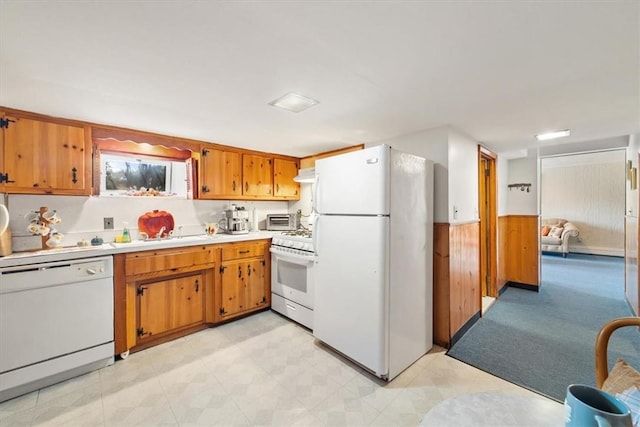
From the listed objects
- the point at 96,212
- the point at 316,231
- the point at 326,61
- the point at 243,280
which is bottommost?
the point at 243,280

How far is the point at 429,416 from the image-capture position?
78 cm

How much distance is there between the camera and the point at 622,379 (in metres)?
0.76

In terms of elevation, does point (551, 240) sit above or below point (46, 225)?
below

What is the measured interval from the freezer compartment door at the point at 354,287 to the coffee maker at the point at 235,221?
1411mm

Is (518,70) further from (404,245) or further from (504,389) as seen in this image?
(504,389)

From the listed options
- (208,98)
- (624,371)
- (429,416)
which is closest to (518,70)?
(624,371)

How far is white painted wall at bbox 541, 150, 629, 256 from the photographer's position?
21.9 ft

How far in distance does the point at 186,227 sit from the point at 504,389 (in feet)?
11.6

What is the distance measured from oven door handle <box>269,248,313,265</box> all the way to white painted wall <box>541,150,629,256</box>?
7.05 meters

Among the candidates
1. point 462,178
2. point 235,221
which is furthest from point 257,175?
point 462,178

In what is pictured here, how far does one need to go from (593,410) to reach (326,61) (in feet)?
5.55

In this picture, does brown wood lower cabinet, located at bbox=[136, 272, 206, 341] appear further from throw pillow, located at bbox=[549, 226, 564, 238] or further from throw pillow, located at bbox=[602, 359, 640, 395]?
throw pillow, located at bbox=[549, 226, 564, 238]

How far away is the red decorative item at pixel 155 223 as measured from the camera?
2.94 m

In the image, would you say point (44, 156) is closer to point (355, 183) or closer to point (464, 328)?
point (355, 183)
